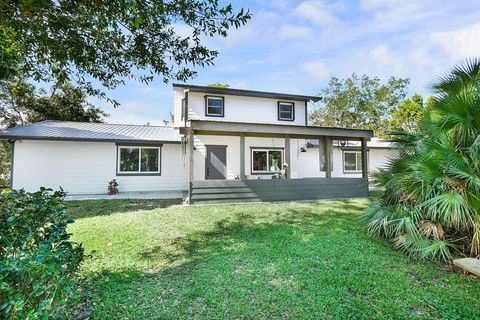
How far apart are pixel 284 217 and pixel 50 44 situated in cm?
678

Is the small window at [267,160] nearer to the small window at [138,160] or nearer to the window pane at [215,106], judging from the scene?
the window pane at [215,106]

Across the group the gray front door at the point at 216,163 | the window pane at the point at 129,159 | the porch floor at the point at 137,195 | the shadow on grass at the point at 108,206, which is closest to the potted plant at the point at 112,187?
the porch floor at the point at 137,195

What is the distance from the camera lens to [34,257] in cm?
172

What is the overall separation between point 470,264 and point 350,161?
1443cm

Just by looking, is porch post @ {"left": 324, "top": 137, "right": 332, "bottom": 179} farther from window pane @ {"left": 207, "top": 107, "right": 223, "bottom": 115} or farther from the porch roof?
window pane @ {"left": 207, "top": 107, "right": 223, "bottom": 115}

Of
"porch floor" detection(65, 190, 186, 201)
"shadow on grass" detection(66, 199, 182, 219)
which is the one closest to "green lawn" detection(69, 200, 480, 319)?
"shadow on grass" detection(66, 199, 182, 219)

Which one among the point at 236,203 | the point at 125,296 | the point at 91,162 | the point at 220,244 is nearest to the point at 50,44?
the point at 125,296

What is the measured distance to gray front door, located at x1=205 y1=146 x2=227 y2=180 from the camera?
43.7 ft

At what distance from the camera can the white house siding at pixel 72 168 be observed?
36.6 ft

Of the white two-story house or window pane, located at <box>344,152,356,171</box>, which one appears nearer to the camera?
the white two-story house

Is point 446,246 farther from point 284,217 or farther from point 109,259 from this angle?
point 109,259

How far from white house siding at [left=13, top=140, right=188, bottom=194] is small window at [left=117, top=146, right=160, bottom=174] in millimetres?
275

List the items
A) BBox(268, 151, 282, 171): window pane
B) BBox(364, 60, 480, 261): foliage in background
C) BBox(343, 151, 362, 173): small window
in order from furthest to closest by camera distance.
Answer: BBox(343, 151, 362, 173): small window < BBox(268, 151, 282, 171): window pane < BBox(364, 60, 480, 261): foliage in background

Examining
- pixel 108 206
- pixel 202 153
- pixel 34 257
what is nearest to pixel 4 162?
pixel 108 206
